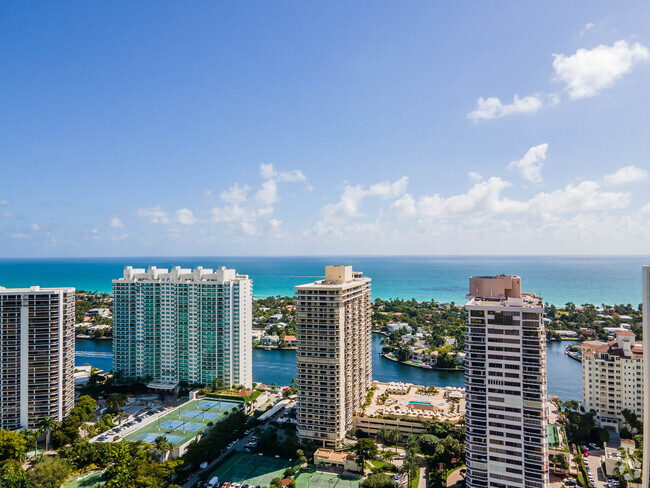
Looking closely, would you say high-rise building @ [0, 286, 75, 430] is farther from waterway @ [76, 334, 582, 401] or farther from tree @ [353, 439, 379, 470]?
tree @ [353, 439, 379, 470]

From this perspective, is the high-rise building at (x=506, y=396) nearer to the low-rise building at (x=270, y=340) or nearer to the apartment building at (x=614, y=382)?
the apartment building at (x=614, y=382)

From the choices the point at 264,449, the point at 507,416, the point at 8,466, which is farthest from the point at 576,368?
the point at 8,466

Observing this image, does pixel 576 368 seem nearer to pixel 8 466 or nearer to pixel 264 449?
pixel 264 449

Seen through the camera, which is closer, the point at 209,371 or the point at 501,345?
the point at 501,345

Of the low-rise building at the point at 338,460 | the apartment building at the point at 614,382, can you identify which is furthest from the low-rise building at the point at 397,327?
the low-rise building at the point at 338,460

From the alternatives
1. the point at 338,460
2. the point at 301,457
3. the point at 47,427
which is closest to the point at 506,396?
the point at 338,460

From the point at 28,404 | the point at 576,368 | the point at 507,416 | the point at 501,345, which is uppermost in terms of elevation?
the point at 501,345

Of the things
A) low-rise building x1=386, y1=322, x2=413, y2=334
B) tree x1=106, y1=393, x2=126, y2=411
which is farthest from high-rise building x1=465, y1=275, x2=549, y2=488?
low-rise building x1=386, y1=322, x2=413, y2=334

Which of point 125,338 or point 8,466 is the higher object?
point 125,338
